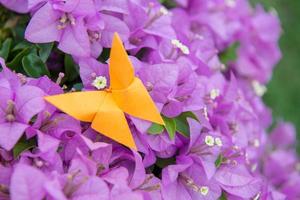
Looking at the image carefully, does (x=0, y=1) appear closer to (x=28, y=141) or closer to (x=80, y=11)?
(x=80, y=11)

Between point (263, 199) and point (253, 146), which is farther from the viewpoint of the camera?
point (253, 146)

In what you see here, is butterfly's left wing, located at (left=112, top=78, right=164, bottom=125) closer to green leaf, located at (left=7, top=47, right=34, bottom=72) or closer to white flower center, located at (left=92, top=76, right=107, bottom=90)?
white flower center, located at (left=92, top=76, right=107, bottom=90)

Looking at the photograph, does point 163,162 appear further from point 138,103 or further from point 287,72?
point 287,72

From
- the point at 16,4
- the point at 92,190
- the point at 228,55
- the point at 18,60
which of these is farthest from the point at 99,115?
the point at 228,55

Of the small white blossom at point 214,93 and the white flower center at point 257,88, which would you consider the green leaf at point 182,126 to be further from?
the white flower center at point 257,88

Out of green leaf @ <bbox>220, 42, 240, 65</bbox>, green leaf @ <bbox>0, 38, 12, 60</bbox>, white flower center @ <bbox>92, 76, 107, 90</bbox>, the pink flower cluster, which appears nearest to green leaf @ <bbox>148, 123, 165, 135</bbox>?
the pink flower cluster

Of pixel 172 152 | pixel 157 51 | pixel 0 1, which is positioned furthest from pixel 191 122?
pixel 0 1
